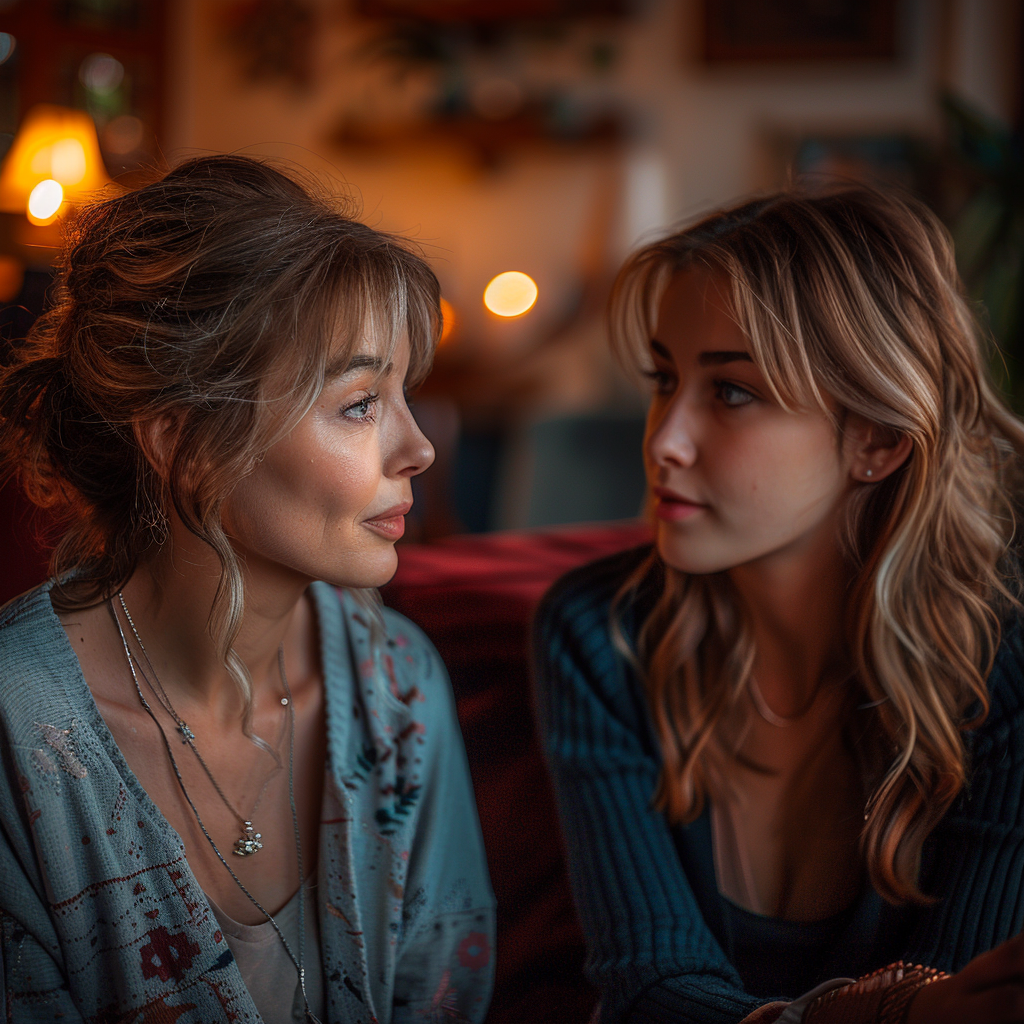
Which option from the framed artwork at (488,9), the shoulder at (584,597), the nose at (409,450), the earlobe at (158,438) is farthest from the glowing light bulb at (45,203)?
the framed artwork at (488,9)

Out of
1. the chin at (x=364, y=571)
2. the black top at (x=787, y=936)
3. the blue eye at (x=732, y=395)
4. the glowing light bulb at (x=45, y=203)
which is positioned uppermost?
the glowing light bulb at (x=45, y=203)

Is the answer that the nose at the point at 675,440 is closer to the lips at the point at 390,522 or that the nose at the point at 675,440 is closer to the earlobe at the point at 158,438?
the lips at the point at 390,522

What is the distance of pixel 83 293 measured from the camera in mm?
742

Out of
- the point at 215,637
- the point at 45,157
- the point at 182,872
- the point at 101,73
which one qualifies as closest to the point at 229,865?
the point at 182,872

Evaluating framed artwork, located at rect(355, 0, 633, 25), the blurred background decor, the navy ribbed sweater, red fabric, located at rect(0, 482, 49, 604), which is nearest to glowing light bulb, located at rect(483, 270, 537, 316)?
the blurred background decor

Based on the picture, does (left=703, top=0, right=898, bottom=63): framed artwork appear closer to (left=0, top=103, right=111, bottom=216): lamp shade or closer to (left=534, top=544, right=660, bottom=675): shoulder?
(left=0, top=103, right=111, bottom=216): lamp shade

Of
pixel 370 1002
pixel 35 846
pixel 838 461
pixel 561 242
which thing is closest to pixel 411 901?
pixel 370 1002

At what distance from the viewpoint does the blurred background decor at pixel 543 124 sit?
2793 millimetres

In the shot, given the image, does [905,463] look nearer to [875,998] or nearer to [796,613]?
[796,613]

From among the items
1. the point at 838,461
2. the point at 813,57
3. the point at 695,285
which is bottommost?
the point at 838,461

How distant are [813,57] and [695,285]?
2.55 meters

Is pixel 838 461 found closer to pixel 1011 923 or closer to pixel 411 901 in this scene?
pixel 1011 923

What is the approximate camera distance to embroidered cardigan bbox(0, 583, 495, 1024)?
72cm

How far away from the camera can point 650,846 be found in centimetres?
90
